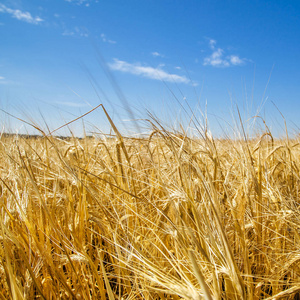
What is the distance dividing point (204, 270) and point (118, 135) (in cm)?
61

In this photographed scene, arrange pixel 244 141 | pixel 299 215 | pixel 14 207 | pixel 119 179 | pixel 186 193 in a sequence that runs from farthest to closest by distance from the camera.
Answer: pixel 119 179
pixel 244 141
pixel 14 207
pixel 299 215
pixel 186 193

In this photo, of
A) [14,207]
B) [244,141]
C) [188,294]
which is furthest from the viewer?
[244,141]

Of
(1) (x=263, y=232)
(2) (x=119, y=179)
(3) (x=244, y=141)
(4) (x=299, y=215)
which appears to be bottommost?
(1) (x=263, y=232)

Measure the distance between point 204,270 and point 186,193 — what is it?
24cm

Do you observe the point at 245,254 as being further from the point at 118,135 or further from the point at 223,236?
the point at 118,135

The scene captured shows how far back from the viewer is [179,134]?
85 centimetres

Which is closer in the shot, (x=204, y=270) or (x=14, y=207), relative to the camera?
(x=204, y=270)

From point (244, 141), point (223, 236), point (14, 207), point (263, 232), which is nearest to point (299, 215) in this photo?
point (263, 232)

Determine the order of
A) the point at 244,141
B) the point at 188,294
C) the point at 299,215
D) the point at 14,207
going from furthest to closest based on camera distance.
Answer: the point at 244,141 → the point at 14,207 → the point at 299,215 → the point at 188,294

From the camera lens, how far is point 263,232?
969 millimetres

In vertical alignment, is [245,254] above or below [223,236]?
below

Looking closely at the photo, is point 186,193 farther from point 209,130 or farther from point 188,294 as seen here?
point 209,130

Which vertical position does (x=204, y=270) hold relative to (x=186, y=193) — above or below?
below

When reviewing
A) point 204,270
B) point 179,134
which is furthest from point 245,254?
point 179,134
